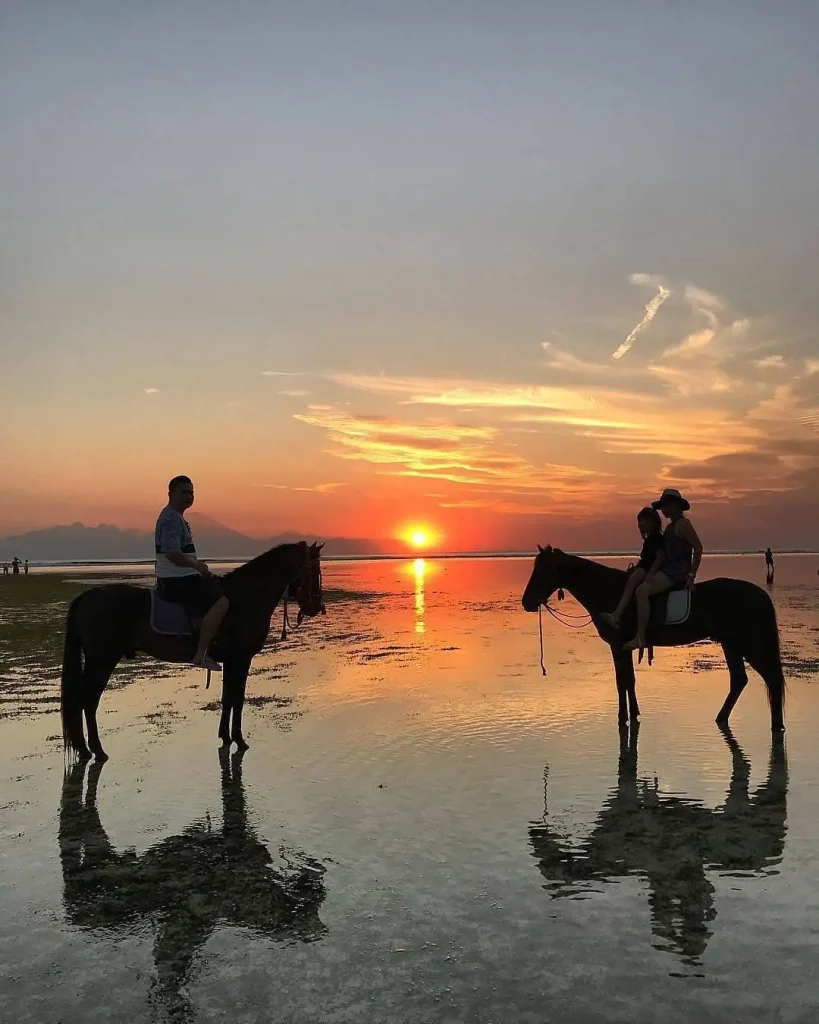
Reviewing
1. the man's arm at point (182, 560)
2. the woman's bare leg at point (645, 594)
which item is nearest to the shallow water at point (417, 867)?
the woman's bare leg at point (645, 594)

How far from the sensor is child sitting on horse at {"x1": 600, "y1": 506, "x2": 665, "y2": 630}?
10.7 meters

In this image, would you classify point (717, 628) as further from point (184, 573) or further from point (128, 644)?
point (128, 644)

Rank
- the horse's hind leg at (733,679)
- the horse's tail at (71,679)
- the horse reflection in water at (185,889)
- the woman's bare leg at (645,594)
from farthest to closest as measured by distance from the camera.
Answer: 1. the woman's bare leg at (645,594)
2. the horse's hind leg at (733,679)
3. the horse's tail at (71,679)
4. the horse reflection in water at (185,889)

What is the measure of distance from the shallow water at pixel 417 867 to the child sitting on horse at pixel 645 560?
1.57 metres

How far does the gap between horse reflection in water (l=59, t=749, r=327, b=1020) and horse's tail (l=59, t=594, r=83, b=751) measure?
2154 mm

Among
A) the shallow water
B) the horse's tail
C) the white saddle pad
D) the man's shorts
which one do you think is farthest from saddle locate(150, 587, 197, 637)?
the white saddle pad

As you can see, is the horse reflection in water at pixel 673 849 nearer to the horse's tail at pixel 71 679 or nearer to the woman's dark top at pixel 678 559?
the woman's dark top at pixel 678 559

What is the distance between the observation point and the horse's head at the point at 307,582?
424 inches

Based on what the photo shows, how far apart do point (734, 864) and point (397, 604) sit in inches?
1148

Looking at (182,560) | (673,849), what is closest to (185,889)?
(673,849)

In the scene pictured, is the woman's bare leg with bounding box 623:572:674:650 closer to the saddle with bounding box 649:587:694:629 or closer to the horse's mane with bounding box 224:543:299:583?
the saddle with bounding box 649:587:694:629

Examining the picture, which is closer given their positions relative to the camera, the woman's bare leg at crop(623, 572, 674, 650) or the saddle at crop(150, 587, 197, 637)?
the saddle at crop(150, 587, 197, 637)

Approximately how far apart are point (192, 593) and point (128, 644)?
1125 millimetres

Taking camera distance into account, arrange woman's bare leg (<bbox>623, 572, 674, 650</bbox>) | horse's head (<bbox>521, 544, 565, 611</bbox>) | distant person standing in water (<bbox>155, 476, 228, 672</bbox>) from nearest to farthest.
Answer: distant person standing in water (<bbox>155, 476, 228, 672</bbox>)
woman's bare leg (<bbox>623, 572, 674, 650</bbox>)
horse's head (<bbox>521, 544, 565, 611</bbox>)
